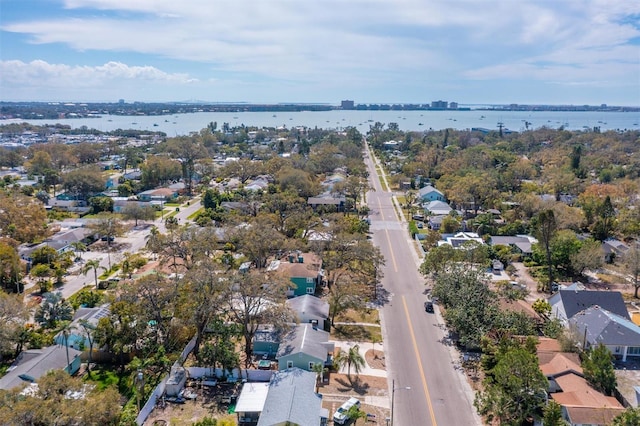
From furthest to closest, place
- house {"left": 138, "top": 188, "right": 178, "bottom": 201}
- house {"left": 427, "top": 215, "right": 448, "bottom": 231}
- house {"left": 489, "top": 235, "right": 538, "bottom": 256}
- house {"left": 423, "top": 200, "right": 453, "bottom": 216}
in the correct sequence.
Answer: house {"left": 138, "top": 188, "right": 178, "bottom": 201} → house {"left": 423, "top": 200, "right": 453, "bottom": 216} → house {"left": 427, "top": 215, "right": 448, "bottom": 231} → house {"left": 489, "top": 235, "right": 538, "bottom": 256}

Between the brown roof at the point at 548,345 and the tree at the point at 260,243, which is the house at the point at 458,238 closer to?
the tree at the point at 260,243

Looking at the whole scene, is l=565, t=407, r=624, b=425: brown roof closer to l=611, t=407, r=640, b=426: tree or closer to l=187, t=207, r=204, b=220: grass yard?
l=611, t=407, r=640, b=426: tree

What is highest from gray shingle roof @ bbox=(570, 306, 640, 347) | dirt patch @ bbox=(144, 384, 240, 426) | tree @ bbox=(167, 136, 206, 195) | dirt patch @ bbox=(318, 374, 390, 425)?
tree @ bbox=(167, 136, 206, 195)

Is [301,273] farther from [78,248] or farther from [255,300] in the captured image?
[78,248]

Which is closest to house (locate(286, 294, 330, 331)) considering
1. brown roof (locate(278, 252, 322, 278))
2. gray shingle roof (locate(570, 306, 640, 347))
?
brown roof (locate(278, 252, 322, 278))

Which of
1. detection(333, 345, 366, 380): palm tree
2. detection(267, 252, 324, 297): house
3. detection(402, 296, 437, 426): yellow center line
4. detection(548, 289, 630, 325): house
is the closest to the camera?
detection(402, 296, 437, 426): yellow center line

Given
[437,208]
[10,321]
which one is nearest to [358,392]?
[10,321]
